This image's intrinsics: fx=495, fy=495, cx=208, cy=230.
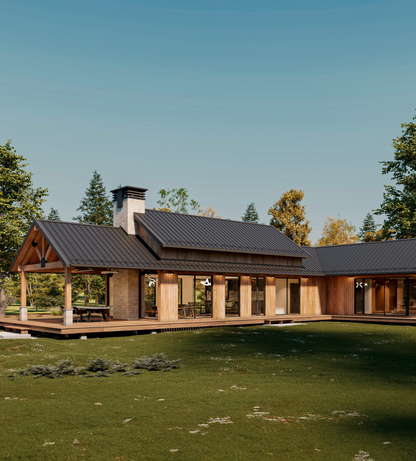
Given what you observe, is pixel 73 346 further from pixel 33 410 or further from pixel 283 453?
pixel 283 453

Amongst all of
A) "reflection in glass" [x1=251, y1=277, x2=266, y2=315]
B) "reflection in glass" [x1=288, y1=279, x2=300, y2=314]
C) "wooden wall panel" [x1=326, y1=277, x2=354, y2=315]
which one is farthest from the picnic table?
"wooden wall panel" [x1=326, y1=277, x2=354, y2=315]

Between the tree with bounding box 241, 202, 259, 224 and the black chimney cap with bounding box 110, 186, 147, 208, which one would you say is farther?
the tree with bounding box 241, 202, 259, 224

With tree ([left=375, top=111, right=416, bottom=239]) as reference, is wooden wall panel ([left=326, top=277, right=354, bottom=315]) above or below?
below

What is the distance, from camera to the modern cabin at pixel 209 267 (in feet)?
75.7

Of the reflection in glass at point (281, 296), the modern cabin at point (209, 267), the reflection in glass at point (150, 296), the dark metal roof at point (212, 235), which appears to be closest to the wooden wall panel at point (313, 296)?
the modern cabin at point (209, 267)

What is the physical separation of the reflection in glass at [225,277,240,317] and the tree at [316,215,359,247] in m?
39.1

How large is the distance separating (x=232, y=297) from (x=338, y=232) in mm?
41840

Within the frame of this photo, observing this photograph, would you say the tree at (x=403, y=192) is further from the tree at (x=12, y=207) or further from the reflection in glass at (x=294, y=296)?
the tree at (x=12, y=207)

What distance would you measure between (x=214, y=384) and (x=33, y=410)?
3723mm

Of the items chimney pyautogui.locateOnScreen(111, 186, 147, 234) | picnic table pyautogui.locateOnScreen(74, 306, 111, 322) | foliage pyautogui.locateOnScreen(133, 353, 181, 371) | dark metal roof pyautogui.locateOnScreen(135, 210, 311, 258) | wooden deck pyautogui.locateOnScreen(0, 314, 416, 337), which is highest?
chimney pyautogui.locateOnScreen(111, 186, 147, 234)

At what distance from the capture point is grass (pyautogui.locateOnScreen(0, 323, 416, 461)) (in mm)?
6215

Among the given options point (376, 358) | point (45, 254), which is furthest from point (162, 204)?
point (376, 358)

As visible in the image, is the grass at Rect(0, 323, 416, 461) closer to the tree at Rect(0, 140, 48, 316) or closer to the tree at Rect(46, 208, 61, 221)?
the tree at Rect(0, 140, 48, 316)

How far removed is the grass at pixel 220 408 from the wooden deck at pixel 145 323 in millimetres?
4950
